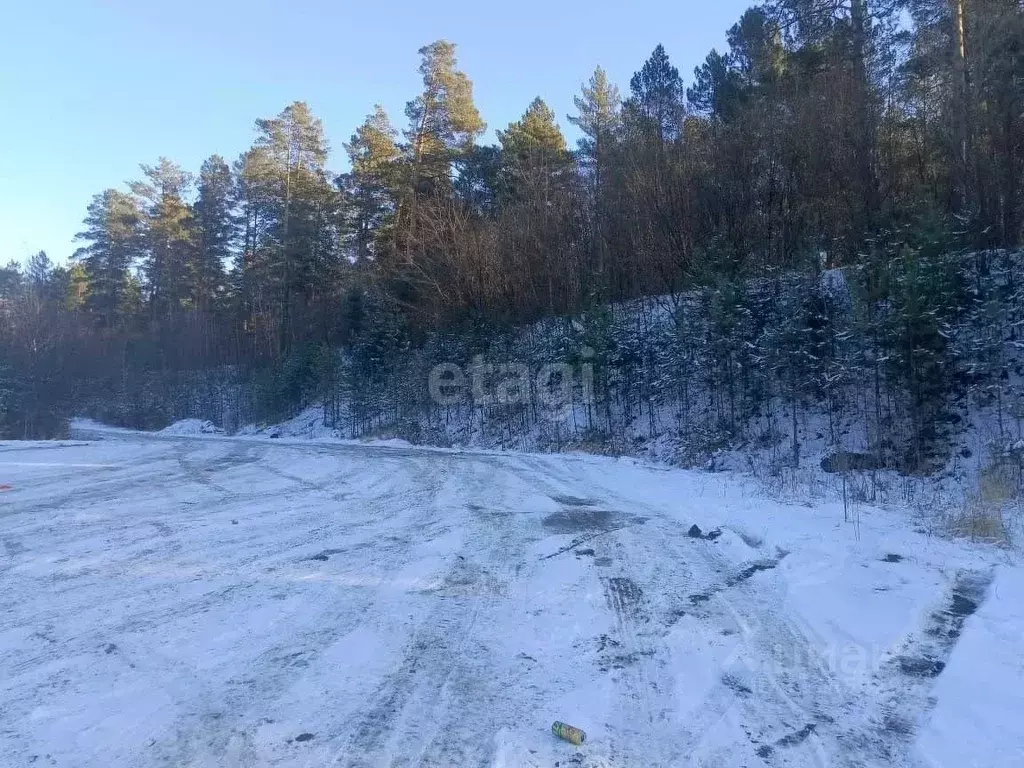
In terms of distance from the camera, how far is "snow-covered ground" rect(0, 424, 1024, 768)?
125 inches

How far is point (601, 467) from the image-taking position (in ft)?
50.7

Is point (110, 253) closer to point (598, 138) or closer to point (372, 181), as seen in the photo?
point (372, 181)

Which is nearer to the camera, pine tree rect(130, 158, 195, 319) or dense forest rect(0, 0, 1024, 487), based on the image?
dense forest rect(0, 0, 1024, 487)

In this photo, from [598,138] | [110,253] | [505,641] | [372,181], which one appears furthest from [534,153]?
[110,253]

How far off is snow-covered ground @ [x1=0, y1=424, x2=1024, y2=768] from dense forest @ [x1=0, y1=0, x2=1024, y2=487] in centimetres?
874

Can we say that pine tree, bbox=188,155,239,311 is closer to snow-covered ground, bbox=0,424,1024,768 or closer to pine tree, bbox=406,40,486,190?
pine tree, bbox=406,40,486,190

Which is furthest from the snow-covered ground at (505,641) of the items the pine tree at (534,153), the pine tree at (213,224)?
the pine tree at (213,224)

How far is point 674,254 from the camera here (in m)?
23.5

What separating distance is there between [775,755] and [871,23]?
24964 mm

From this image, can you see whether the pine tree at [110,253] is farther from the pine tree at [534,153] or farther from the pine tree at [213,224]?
the pine tree at [534,153]

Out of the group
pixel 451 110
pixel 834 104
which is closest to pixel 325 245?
pixel 451 110

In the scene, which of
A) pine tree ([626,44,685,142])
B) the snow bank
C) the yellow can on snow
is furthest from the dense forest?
the yellow can on snow

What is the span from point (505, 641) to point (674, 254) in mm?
21015

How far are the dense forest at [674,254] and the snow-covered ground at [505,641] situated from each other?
8744 millimetres
